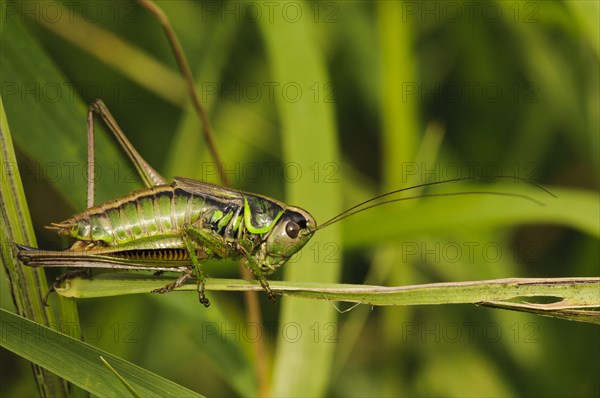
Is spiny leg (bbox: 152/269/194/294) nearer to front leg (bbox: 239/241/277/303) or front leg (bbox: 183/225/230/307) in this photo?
front leg (bbox: 183/225/230/307)

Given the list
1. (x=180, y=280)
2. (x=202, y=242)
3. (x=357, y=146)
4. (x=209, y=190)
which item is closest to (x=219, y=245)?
(x=202, y=242)

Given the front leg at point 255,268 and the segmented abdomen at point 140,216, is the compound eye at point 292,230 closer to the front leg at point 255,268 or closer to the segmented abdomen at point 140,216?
the front leg at point 255,268

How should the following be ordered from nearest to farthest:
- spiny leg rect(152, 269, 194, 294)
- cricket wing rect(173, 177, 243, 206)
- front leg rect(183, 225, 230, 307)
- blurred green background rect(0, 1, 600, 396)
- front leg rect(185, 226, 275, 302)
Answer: spiny leg rect(152, 269, 194, 294)
front leg rect(183, 225, 230, 307)
front leg rect(185, 226, 275, 302)
cricket wing rect(173, 177, 243, 206)
blurred green background rect(0, 1, 600, 396)

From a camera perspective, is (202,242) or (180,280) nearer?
(180,280)

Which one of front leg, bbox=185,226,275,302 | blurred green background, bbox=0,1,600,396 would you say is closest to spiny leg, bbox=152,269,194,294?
front leg, bbox=185,226,275,302

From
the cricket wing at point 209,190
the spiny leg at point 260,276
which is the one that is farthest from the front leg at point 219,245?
the cricket wing at point 209,190

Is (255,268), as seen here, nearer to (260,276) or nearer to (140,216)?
(260,276)

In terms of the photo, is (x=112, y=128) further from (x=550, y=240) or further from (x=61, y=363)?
(x=550, y=240)
